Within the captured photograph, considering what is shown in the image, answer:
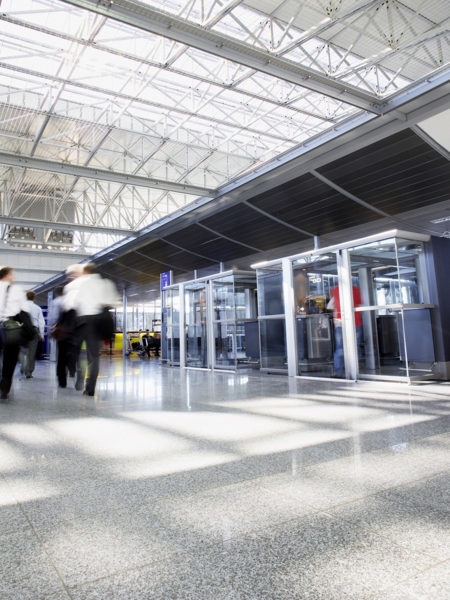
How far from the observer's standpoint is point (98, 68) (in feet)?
49.1

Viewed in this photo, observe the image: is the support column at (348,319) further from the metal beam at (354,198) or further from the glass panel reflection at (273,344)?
the metal beam at (354,198)

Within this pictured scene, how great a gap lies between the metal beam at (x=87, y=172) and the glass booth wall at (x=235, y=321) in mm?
4954

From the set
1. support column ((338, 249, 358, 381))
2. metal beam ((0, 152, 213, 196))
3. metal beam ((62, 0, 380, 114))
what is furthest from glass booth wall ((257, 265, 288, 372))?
metal beam ((0, 152, 213, 196))

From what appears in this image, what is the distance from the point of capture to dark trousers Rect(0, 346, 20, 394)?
7.36 metres

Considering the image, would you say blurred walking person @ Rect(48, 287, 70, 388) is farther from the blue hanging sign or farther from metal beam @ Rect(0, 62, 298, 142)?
the blue hanging sign

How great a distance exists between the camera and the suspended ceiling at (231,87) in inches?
428

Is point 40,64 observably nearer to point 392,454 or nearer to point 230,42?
point 230,42

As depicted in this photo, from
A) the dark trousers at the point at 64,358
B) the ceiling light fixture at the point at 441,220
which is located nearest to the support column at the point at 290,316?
the dark trousers at the point at 64,358

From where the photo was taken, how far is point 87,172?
1714 centimetres

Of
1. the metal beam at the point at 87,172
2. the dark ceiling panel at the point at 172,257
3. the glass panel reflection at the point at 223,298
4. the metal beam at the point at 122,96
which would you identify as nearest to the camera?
the metal beam at the point at 122,96

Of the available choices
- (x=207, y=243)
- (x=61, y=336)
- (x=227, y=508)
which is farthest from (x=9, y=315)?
(x=207, y=243)

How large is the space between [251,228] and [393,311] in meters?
12.0

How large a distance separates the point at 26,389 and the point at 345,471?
8.42 m

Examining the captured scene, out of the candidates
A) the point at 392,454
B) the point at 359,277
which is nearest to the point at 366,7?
the point at 359,277
